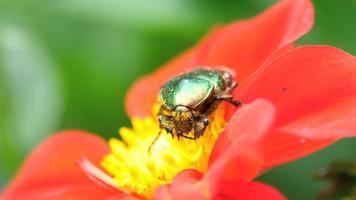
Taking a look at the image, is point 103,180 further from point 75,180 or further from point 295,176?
point 295,176

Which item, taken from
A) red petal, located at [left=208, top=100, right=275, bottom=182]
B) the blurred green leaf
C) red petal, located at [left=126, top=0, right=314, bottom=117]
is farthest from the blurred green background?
red petal, located at [left=208, top=100, right=275, bottom=182]

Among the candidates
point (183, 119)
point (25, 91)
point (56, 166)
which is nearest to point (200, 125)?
point (183, 119)

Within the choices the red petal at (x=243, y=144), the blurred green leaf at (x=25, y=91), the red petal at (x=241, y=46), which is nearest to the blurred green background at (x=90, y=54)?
the blurred green leaf at (x=25, y=91)

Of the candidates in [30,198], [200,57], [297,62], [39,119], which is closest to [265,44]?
[200,57]

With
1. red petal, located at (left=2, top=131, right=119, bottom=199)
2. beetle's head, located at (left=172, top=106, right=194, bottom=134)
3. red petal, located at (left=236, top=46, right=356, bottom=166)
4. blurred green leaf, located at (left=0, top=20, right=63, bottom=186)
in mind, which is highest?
blurred green leaf, located at (left=0, top=20, right=63, bottom=186)

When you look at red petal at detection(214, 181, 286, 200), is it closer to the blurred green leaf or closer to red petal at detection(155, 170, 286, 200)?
red petal at detection(155, 170, 286, 200)

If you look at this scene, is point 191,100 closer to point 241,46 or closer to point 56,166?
point 241,46
